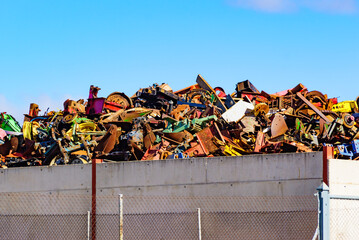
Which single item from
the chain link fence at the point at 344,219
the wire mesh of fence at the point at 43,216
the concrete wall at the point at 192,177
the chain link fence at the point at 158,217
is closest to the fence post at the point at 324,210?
the chain link fence at the point at 158,217

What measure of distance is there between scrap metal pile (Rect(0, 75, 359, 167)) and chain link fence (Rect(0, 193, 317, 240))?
1.81 m

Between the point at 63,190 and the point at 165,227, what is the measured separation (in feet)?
10.4

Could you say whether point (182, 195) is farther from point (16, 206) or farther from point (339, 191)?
point (16, 206)

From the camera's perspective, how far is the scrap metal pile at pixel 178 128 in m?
17.6

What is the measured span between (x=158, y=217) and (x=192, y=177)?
1.32 metres

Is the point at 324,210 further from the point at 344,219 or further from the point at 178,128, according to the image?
the point at 178,128

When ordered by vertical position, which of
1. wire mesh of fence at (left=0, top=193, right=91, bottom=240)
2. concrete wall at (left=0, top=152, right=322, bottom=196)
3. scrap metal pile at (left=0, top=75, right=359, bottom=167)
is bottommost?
wire mesh of fence at (left=0, top=193, right=91, bottom=240)

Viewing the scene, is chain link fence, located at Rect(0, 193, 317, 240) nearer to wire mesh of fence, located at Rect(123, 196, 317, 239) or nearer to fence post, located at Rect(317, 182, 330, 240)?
wire mesh of fence, located at Rect(123, 196, 317, 239)

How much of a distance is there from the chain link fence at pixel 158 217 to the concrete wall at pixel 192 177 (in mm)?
215

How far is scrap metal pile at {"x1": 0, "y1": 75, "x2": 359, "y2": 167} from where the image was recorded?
57.8 ft

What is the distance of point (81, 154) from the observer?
1836cm

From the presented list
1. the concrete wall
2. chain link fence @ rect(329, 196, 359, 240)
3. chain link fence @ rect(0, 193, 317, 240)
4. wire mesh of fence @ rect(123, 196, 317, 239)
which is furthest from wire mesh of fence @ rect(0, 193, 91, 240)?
chain link fence @ rect(329, 196, 359, 240)

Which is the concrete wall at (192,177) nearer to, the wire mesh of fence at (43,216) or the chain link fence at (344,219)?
the wire mesh of fence at (43,216)

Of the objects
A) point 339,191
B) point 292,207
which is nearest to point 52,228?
point 292,207
